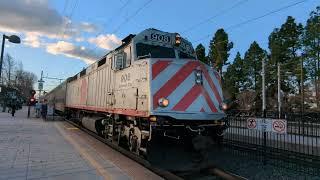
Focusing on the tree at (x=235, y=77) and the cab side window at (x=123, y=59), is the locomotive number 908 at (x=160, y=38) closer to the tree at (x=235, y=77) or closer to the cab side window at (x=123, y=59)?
the cab side window at (x=123, y=59)

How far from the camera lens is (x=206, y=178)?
9.84 meters

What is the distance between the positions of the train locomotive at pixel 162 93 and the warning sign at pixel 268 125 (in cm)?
169

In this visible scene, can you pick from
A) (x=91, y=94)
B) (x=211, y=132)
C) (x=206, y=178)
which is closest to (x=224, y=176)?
(x=206, y=178)

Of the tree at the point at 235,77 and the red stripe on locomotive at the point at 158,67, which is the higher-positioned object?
the tree at the point at 235,77

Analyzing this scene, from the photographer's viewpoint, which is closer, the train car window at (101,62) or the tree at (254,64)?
the train car window at (101,62)

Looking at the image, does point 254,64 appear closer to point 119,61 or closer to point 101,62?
point 101,62

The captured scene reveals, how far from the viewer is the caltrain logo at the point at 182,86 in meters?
10.6

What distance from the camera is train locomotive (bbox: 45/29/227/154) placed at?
10.4 metres

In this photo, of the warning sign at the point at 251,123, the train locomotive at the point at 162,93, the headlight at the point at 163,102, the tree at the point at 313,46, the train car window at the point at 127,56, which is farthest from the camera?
the tree at the point at 313,46

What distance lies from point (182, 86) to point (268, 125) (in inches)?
127

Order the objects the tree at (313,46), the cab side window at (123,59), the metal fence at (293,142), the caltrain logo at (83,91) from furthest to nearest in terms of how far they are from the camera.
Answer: the tree at (313,46), the caltrain logo at (83,91), the cab side window at (123,59), the metal fence at (293,142)

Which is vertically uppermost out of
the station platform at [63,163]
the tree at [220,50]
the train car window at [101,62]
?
the tree at [220,50]

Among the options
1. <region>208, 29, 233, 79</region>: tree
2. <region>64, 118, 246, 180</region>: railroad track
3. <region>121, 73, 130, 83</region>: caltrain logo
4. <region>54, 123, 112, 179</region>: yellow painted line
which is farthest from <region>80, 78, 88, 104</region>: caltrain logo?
<region>208, 29, 233, 79</region>: tree

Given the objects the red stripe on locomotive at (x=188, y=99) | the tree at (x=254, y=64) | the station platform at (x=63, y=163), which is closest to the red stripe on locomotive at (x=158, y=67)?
the red stripe on locomotive at (x=188, y=99)
